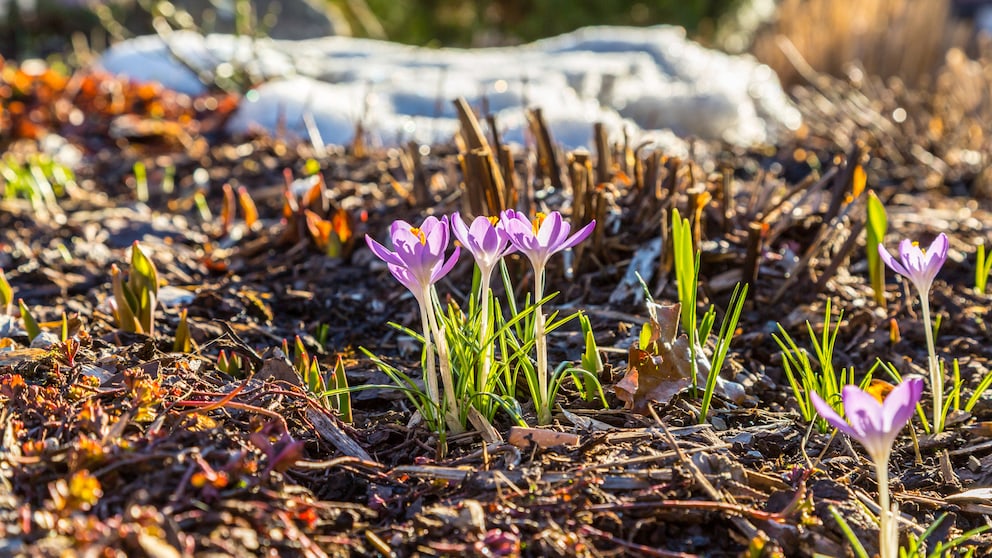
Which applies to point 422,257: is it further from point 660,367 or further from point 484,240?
point 660,367

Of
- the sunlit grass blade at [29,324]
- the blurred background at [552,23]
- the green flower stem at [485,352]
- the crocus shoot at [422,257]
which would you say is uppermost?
the crocus shoot at [422,257]

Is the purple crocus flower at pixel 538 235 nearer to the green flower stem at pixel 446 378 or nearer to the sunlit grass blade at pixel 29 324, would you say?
the green flower stem at pixel 446 378

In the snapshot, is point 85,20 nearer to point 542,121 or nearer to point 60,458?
point 542,121

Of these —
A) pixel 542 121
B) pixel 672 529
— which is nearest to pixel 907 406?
pixel 672 529

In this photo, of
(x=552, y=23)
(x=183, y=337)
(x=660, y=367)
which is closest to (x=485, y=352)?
(x=660, y=367)

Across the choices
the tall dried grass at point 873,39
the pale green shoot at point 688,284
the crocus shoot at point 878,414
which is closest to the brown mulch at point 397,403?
the pale green shoot at point 688,284

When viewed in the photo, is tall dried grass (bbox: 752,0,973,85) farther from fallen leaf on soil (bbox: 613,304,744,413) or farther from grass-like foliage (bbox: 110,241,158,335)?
grass-like foliage (bbox: 110,241,158,335)
